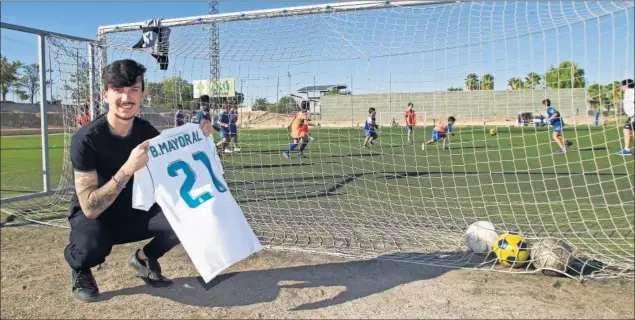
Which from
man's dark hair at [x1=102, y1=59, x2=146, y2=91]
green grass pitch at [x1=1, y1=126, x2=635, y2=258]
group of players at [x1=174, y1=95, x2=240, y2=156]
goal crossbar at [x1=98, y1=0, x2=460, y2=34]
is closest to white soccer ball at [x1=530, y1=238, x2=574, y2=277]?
green grass pitch at [x1=1, y1=126, x2=635, y2=258]

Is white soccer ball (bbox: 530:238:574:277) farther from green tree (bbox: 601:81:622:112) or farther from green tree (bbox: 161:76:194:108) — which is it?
green tree (bbox: 161:76:194:108)

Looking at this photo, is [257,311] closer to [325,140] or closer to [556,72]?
[556,72]

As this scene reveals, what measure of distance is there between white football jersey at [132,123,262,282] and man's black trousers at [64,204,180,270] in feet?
1.70

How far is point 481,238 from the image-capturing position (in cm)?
396

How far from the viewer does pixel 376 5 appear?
4738 mm

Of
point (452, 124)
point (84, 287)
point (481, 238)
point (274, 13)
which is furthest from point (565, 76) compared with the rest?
point (452, 124)

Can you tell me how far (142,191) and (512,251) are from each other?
9.64ft

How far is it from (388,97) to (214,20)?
3.11 m

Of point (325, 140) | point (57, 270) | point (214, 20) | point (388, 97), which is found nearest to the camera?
point (57, 270)

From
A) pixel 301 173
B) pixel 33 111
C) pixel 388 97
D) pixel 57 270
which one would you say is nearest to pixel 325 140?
pixel 301 173

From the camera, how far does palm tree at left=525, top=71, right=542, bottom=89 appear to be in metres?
4.87

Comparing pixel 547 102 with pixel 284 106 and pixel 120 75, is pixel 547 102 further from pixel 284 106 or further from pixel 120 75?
pixel 120 75

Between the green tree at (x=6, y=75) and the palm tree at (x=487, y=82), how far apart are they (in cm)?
525

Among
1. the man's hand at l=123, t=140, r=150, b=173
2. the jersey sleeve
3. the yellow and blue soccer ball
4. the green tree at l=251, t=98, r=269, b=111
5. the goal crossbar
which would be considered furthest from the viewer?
the green tree at l=251, t=98, r=269, b=111
